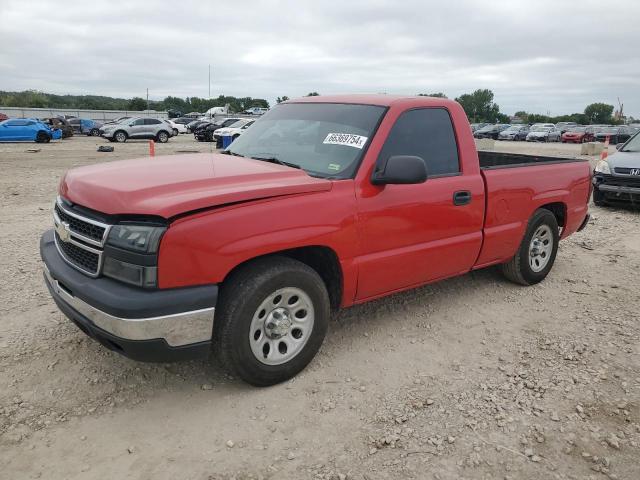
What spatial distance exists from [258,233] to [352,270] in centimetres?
81

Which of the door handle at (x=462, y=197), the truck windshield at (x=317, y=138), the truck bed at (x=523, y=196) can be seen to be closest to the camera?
the truck windshield at (x=317, y=138)

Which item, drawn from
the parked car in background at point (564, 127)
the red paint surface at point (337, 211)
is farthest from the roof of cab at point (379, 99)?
the parked car in background at point (564, 127)

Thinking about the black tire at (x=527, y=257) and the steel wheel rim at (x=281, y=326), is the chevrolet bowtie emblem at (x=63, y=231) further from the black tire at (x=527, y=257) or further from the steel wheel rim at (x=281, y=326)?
the black tire at (x=527, y=257)

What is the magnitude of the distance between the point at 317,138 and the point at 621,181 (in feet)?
25.6

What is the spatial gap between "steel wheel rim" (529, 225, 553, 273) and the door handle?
141cm

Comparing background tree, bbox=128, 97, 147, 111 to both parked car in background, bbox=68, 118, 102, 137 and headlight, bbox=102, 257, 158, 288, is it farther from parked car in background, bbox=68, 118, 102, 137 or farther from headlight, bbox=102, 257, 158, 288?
headlight, bbox=102, 257, 158, 288

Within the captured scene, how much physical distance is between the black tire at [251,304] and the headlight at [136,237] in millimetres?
530

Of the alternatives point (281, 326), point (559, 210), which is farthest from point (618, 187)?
point (281, 326)

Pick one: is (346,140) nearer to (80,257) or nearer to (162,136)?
(80,257)

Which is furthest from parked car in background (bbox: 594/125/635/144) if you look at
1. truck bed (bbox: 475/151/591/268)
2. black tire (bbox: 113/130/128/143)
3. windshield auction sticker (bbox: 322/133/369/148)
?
windshield auction sticker (bbox: 322/133/369/148)

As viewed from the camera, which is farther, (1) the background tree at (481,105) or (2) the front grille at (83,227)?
(1) the background tree at (481,105)

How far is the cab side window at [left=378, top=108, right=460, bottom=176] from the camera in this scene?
149 inches

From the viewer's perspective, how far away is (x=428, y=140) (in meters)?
4.02

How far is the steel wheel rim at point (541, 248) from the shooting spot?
521 cm
